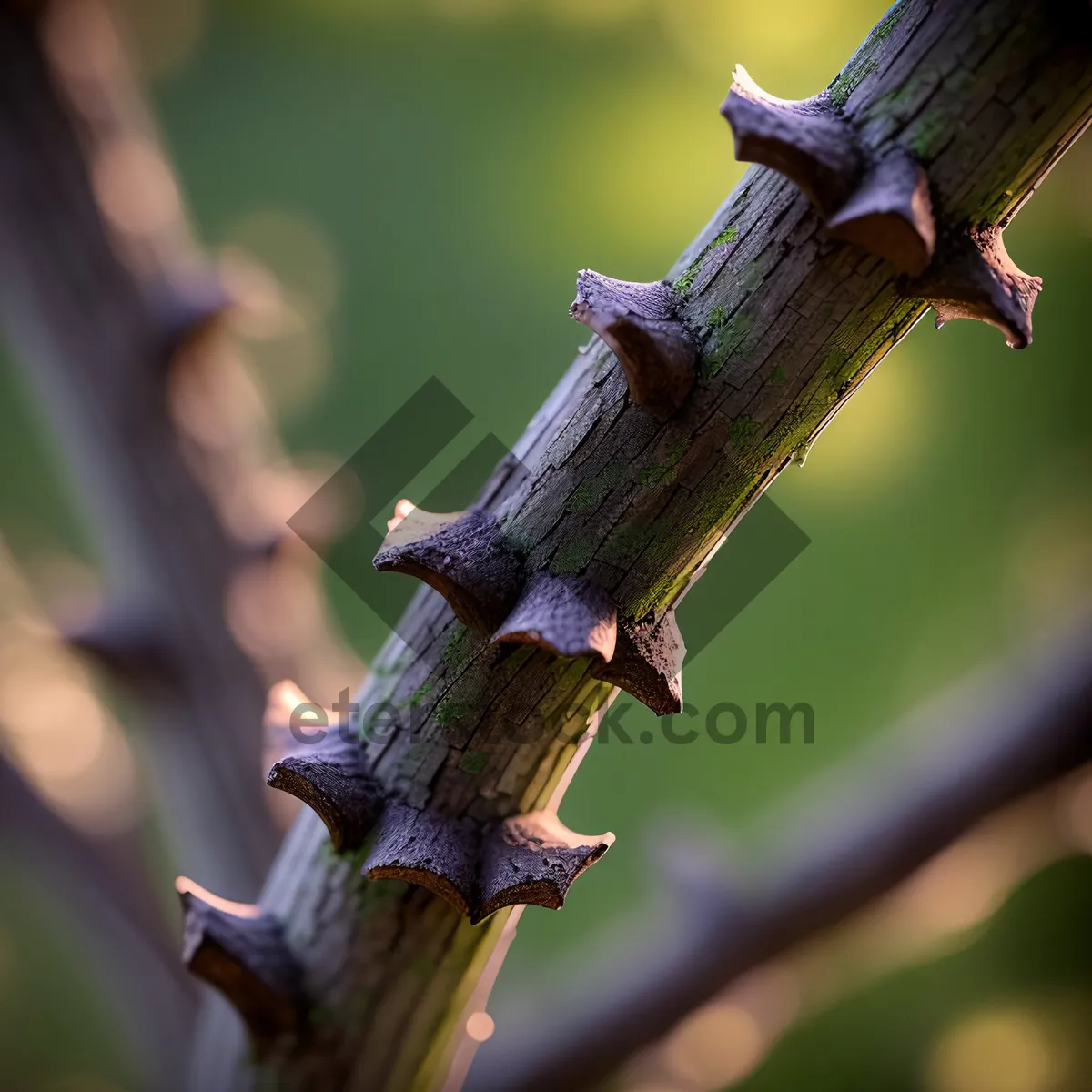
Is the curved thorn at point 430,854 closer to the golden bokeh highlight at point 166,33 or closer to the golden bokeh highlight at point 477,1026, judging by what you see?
the golden bokeh highlight at point 477,1026

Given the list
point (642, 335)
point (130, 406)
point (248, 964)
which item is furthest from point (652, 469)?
point (130, 406)

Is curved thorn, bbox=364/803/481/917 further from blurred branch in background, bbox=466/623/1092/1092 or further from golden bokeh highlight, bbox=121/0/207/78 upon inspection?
golden bokeh highlight, bbox=121/0/207/78

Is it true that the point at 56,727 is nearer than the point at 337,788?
No

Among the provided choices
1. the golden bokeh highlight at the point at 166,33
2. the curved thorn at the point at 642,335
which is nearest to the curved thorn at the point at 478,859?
the curved thorn at the point at 642,335

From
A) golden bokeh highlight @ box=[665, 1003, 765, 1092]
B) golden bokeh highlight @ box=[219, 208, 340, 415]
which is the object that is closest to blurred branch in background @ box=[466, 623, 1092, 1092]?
golden bokeh highlight @ box=[665, 1003, 765, 1092]

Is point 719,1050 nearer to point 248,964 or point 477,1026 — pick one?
point 477,1026

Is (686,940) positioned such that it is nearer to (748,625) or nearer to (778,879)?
(778,879)

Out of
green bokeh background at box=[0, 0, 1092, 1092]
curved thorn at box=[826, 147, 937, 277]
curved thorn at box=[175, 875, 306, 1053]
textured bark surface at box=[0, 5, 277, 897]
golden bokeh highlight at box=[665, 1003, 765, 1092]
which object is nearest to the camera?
curved thorn at box=[826, 147, 937, 277]
